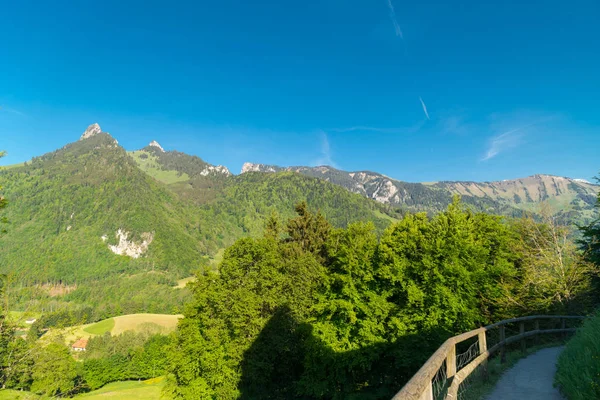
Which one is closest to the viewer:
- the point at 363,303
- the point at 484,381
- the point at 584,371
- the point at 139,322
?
the point at 584,371

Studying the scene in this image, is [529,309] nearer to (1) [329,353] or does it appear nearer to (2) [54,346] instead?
(1) [329,353]

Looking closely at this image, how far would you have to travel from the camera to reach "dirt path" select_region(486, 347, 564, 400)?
7270mm

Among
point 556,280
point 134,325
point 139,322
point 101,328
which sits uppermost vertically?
point 556,280

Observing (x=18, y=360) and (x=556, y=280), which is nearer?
(x=18, y=360)

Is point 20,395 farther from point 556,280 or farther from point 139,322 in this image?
point 139,322

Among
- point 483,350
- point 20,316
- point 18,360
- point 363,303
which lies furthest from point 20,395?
point 363,303

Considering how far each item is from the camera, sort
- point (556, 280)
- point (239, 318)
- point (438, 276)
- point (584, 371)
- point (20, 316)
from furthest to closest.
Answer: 1. point (239, 318)
2. point (556, 280)
3. point (438, 276)
4. point (20, 316)
5. point (584, 371)

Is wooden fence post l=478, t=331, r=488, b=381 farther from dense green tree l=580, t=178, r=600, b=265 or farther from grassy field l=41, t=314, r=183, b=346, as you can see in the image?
grassy field l=41, t=314, r=183, b=346

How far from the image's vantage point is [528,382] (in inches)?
334

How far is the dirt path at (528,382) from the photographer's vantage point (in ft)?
23.9

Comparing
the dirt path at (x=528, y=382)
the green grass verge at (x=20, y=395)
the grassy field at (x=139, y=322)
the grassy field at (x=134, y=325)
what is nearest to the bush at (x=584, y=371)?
the dirt path at (x=528, y=382)

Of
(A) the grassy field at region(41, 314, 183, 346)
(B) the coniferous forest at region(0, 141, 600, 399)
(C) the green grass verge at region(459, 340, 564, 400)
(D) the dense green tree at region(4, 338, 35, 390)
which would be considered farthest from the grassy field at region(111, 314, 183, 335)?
(C) the green grass verge at region(459, 340, 564, 400)

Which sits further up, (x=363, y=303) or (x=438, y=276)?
(x=438, y=276)

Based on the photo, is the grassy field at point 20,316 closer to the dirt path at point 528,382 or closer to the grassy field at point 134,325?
the dirt path at point 528,382
